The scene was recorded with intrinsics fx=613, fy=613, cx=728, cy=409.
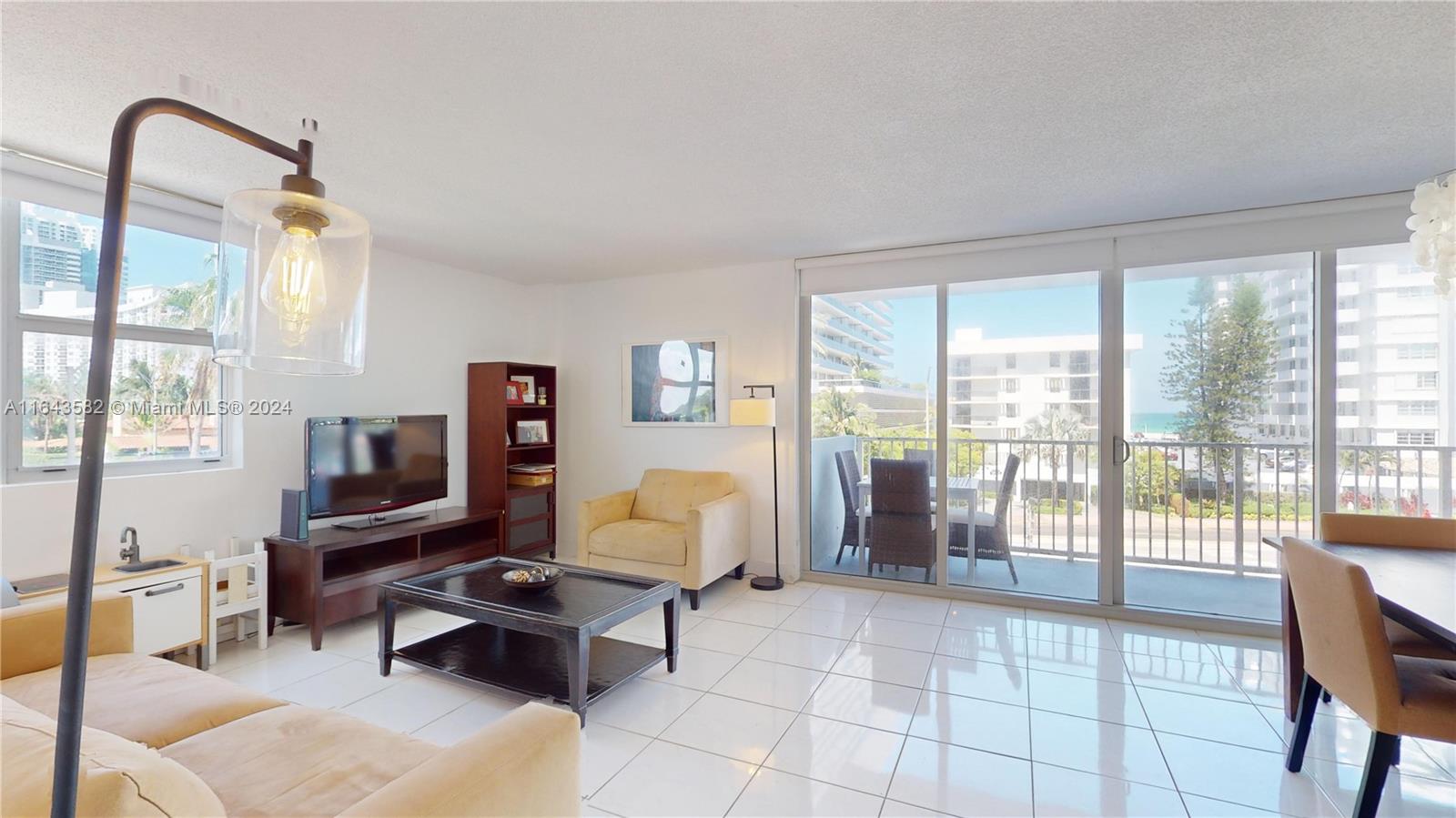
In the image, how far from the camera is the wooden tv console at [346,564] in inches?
130

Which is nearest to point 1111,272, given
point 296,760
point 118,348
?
point 296,760

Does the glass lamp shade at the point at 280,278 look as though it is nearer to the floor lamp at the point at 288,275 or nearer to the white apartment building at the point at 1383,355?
the floor lamp at the point at 288,275

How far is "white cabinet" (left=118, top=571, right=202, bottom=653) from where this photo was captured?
2701 millimetres

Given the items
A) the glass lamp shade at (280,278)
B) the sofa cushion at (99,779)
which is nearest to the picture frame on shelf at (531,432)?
the sofa cushion at (99,779)

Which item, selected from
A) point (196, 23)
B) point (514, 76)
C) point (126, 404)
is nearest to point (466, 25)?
point (514, 76)

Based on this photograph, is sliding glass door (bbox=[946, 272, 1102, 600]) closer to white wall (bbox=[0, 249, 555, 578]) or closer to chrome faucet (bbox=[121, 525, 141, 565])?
white wall (bbox=[0, 249, 555, 578])

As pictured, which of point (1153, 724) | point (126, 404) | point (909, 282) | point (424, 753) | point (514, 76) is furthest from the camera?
point (909, 282)

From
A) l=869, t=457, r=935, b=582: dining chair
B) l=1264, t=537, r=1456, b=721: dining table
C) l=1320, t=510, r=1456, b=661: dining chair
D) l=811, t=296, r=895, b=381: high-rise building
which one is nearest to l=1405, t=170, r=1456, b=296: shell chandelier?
l=1264, t=537, r=1456, b=721: dining table

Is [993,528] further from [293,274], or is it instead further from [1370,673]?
[293,274]

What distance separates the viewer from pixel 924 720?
2.56 meters

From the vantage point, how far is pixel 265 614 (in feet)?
10.9

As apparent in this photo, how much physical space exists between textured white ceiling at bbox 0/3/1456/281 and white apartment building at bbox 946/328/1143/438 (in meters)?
0.90

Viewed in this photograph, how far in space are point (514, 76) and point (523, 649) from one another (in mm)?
2486

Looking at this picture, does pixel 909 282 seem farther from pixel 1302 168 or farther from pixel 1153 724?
pixel 1153 724
